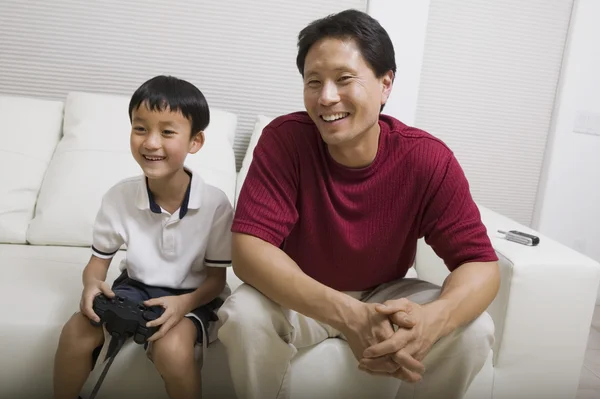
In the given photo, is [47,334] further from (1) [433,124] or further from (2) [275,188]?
(1) [433,124]

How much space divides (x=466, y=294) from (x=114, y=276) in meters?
0.97

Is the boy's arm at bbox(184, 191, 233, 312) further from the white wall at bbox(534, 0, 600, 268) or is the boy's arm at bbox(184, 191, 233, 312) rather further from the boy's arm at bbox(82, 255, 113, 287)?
the white wall at bbox(534, 0, 600, 268)

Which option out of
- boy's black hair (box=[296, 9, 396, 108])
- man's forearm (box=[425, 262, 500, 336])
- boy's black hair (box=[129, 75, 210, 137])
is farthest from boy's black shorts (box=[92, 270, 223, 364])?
boy's black hair (box=[296, 9, 396, 108])

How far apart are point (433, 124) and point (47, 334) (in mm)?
1852

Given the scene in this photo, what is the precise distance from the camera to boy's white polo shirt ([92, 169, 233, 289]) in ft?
4.16

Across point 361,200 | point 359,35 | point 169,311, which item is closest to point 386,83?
point 359,35

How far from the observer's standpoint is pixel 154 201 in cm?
127

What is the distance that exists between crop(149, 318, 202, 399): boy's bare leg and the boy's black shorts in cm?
6

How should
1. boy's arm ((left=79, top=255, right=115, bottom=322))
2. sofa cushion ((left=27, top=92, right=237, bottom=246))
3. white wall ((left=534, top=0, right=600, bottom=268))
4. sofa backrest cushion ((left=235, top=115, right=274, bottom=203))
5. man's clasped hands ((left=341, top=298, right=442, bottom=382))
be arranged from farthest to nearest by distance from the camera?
white wall ((left=534, top=0, right=600, bottom=268)) < sofa backrest cushion ((left=235, top=115, right=274, bottom=203)) < sofa cushion ((left=27, top=92, right=237, bottom=246)) < boy's arm ((left=79, top=255, right=115, bottom=322)) < man's clasped hands ((left=341, top=298, right=442, bottom=382))

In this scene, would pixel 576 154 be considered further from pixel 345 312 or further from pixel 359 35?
pixel 345 312

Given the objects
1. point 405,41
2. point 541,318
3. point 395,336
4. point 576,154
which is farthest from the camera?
point 576,154

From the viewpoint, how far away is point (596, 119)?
8.13 feet

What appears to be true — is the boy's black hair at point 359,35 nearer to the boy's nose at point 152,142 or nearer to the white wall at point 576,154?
the boy's nose at point 152,142

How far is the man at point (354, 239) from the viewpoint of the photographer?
1133mm
